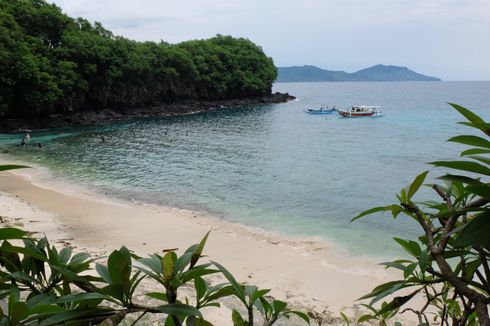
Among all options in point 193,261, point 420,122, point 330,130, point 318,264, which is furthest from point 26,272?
point 420,122

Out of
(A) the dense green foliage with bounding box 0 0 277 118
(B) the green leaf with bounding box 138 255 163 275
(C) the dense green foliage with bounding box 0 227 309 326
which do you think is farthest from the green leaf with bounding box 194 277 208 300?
(A) the dense green foliage with bounding box 0 0 277 118

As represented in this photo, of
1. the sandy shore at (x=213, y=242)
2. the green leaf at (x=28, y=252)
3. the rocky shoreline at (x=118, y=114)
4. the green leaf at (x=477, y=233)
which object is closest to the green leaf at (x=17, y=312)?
the green leaf at (x=28, y=252)

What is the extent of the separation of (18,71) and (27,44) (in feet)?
12.8

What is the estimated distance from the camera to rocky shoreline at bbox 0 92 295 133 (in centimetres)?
3266

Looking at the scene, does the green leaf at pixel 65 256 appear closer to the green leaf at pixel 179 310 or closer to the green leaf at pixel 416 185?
the green leaf at pixel 179 310

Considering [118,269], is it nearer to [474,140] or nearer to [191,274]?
[191,274]

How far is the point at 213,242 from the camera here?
35.2ft

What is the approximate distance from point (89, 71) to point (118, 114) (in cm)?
636

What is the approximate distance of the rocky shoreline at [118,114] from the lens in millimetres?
32656

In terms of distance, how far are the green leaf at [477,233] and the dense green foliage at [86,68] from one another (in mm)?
34558

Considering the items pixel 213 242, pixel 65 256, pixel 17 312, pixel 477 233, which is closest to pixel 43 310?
pixel 17 312

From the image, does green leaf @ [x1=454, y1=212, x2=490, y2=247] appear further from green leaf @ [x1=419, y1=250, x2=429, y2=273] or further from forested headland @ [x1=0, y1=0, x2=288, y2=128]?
forested headland @ [x1=0, y1=0, x2=288, y2=128]

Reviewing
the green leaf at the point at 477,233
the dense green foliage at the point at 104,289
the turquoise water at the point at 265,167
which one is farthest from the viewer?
the turquoise water at the point at 265,167

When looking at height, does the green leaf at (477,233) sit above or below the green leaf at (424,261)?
above
